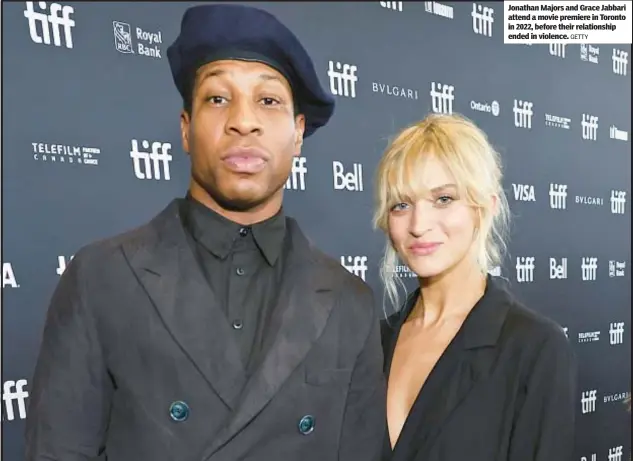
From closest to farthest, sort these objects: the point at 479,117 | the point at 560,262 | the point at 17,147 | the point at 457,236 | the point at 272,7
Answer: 1. the point at 457,236
2. the point at 17,147
3. the point at 272,7
4. the point at 479,117
5. the point at 560,262

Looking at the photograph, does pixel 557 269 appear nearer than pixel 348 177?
No

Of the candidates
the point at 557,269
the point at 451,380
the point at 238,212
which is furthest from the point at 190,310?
the point at 557,269

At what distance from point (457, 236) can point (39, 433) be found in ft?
2.44

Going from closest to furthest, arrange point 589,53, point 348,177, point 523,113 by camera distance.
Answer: point 348,177
point 523,113
point 589,53

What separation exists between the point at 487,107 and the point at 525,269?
690 mm

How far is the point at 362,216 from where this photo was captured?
2002mm

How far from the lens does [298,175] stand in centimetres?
185

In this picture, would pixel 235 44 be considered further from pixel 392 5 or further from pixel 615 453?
pixel 615 453

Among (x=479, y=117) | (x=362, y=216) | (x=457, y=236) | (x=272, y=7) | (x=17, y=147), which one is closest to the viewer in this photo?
(x=457, y=236)

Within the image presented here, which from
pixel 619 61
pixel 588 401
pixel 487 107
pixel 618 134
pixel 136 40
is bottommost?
pixel 588 401

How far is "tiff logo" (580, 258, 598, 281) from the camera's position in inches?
111

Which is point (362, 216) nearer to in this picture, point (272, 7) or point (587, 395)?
point (272, 7)

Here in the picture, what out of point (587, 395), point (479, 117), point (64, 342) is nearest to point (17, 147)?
point (64, 342)

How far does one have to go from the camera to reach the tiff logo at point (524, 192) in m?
2.52
